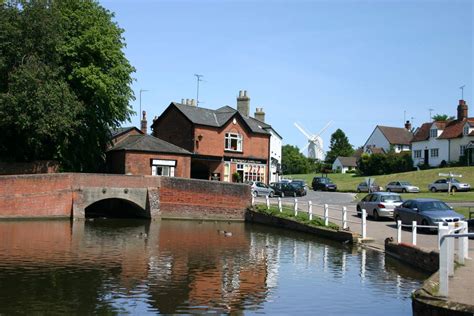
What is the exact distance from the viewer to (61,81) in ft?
125

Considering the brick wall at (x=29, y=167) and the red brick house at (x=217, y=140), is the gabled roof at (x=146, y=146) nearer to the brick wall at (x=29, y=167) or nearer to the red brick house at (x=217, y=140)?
the red brick house at (x=217, y=140)

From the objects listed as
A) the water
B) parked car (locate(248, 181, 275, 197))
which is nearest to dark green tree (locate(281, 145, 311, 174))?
parked car (locate(248, 181, 275, 197))

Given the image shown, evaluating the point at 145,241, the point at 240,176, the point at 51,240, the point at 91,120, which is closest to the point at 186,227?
the point at 145,241

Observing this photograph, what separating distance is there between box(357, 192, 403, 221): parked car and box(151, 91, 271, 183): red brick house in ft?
71.0

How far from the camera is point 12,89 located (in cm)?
3528

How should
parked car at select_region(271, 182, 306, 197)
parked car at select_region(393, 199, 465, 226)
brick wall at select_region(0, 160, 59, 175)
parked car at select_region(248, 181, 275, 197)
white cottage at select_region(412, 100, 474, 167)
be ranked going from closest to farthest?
parked car at select_region(393, 199, 465, 226), brick wall at select_region(0, 160, 59, 175), parked car at select_region(248, 181, 275, 197), parked car at select_region(271, 182, 306, 197), white cottage at select_region(412, 100, 474, 167)

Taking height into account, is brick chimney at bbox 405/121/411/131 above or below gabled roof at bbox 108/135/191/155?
above

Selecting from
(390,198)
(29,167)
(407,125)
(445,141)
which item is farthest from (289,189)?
(407,125)

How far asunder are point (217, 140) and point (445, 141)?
36.9m

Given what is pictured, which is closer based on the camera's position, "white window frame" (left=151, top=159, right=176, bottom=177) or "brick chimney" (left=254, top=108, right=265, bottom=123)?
"white window frame" (left=151, top=159, right=176, bottom=177)

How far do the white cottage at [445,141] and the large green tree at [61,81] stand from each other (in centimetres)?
4631

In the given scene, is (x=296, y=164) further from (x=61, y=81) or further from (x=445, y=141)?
(x=61, y=81)

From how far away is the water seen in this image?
13359 mm

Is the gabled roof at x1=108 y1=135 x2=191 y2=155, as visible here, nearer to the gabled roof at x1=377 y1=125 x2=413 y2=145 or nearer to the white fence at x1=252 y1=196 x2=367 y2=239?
the white fence at x1=252 y1=196 x2=367 y2=239
